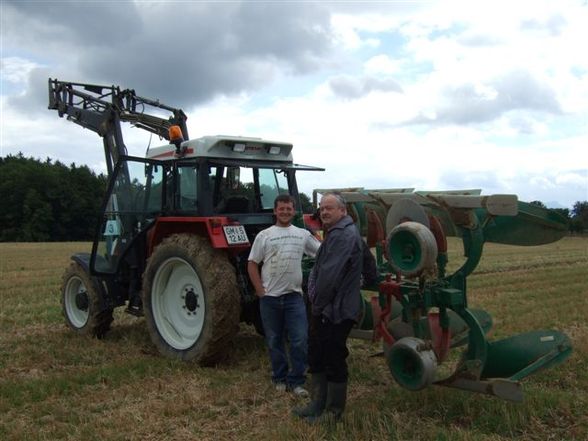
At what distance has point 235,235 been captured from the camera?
18.7 feet

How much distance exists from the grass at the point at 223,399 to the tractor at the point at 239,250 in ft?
0.80

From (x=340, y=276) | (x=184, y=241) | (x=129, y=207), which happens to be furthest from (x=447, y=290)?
(x=129, y=207)

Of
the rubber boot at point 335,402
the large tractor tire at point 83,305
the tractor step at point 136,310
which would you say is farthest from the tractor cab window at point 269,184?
the rubber boot at point 335,402

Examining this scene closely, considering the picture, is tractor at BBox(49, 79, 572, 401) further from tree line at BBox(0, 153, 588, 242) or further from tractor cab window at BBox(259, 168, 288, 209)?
tree line at BBox(0, 153, 588, 242)

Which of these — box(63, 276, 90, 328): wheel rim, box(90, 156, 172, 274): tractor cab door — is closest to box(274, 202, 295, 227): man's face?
box(90, 156, 172, 274): tractor cab door

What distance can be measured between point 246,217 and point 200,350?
1.42 metres

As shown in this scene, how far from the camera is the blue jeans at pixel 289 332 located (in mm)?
5004

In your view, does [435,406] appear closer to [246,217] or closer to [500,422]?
[500,422]

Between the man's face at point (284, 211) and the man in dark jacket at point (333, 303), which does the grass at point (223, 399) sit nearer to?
the man in dark jacket at point (333, 303)

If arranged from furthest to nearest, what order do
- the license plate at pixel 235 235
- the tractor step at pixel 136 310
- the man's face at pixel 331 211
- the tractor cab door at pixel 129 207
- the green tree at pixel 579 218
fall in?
the green tree at pixel 579 218
the tractor step at pixel 136 310
the tractor cab door at pixel 129 207
the license plate at pixel 235 235
the man's face at pixel 331 211

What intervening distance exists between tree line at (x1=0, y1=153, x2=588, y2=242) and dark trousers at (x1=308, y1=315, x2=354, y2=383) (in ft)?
188

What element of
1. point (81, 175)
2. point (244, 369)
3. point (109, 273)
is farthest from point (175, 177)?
point (81, 175)

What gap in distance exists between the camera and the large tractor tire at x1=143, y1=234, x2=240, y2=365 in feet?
18.1

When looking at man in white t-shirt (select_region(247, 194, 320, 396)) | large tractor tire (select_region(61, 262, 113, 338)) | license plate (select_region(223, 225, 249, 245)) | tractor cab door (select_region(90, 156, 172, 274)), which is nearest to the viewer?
man in white t-shirt (select_region(247, 194, 320, 396))
